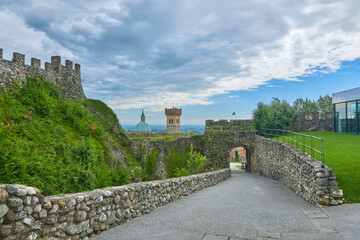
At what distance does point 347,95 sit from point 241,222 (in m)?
22.8

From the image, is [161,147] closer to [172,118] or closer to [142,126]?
[172,118]

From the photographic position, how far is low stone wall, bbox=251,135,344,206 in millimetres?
7504

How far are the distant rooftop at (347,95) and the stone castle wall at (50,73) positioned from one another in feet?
74.0

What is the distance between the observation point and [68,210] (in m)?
4.37

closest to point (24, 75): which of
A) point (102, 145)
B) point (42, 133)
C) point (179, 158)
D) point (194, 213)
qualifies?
point (42, 133)

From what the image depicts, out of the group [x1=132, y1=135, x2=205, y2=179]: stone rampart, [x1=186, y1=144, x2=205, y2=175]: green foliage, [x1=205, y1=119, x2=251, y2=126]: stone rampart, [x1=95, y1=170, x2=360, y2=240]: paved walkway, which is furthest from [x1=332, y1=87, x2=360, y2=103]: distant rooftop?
[x1=95, y1=170, x2=360, y2=240]: paved walkway

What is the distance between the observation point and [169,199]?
802 centimetres

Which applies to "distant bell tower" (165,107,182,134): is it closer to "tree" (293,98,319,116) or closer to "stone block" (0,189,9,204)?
"tree" (293,98,319,116)

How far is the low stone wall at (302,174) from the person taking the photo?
7.50 meters

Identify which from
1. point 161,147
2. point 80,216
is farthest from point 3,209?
point 161,147

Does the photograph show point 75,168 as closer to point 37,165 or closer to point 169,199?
point 37,165

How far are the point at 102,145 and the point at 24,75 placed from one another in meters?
5.80

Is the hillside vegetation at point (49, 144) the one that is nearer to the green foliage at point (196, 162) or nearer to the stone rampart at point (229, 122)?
the green foliage at point (196, 162)

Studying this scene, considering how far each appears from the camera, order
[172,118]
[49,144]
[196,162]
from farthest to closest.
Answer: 1. [172,118]
2. [196,162]
3. [49,144]
